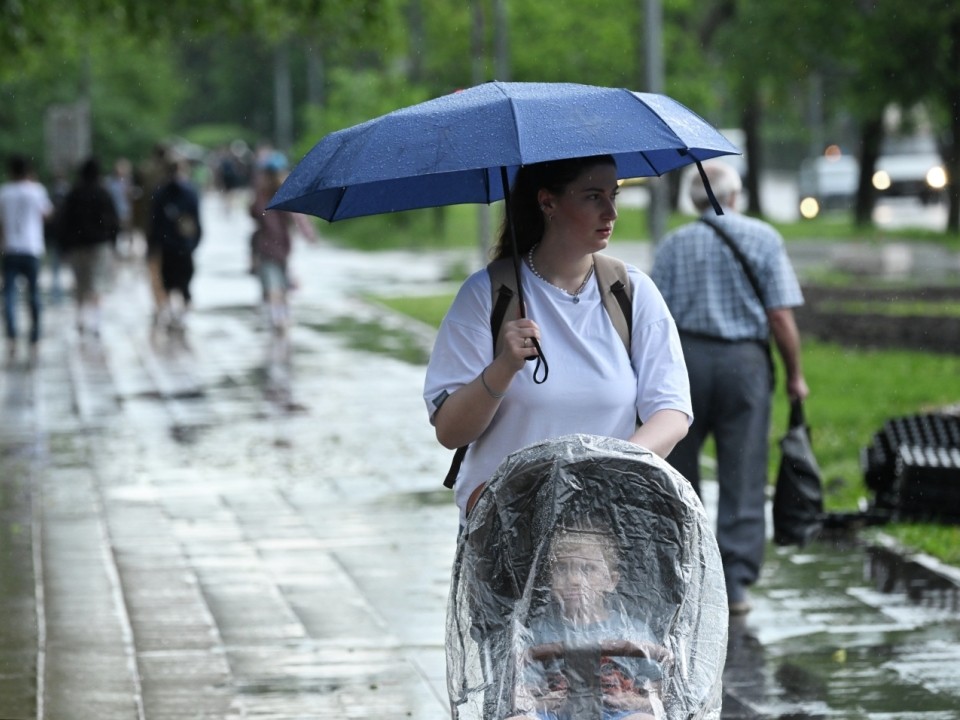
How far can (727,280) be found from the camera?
7.39 metres

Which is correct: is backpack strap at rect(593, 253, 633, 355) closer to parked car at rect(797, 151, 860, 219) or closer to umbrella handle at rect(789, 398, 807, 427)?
umbrella handle at rect(789, 398, 807, 427)

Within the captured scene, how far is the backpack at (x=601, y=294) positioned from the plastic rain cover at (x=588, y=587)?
0.45 meters

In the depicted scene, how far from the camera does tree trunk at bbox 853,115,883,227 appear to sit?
3828 cm

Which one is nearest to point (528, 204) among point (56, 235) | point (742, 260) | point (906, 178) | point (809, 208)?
point (742, 260)

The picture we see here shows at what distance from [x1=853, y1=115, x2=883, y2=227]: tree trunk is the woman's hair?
34.7 metres

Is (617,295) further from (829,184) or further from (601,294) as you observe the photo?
(829,184)

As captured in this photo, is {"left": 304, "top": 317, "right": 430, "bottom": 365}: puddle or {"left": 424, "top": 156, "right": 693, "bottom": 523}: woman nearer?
{"left": 424, "top": 156, "right": 693, "bottom": 523}: woman

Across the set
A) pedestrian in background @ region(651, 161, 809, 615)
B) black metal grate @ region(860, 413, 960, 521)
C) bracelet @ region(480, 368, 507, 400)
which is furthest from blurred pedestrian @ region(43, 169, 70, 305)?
bracelet @ region(480, 368, 507, 400)

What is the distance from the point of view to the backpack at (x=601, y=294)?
14.6 feet

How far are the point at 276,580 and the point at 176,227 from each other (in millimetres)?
12282

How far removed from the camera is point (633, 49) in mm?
40062

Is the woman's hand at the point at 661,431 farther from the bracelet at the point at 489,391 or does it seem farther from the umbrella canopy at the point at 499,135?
the umbrella canopy at the point at 499,135

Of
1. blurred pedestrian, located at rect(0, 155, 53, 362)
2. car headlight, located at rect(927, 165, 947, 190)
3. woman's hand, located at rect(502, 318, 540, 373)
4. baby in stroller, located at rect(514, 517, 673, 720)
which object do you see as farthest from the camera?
car headlight, located at rect(927, 165, 947, 190)

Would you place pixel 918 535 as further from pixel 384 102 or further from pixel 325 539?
pixel 384 102
